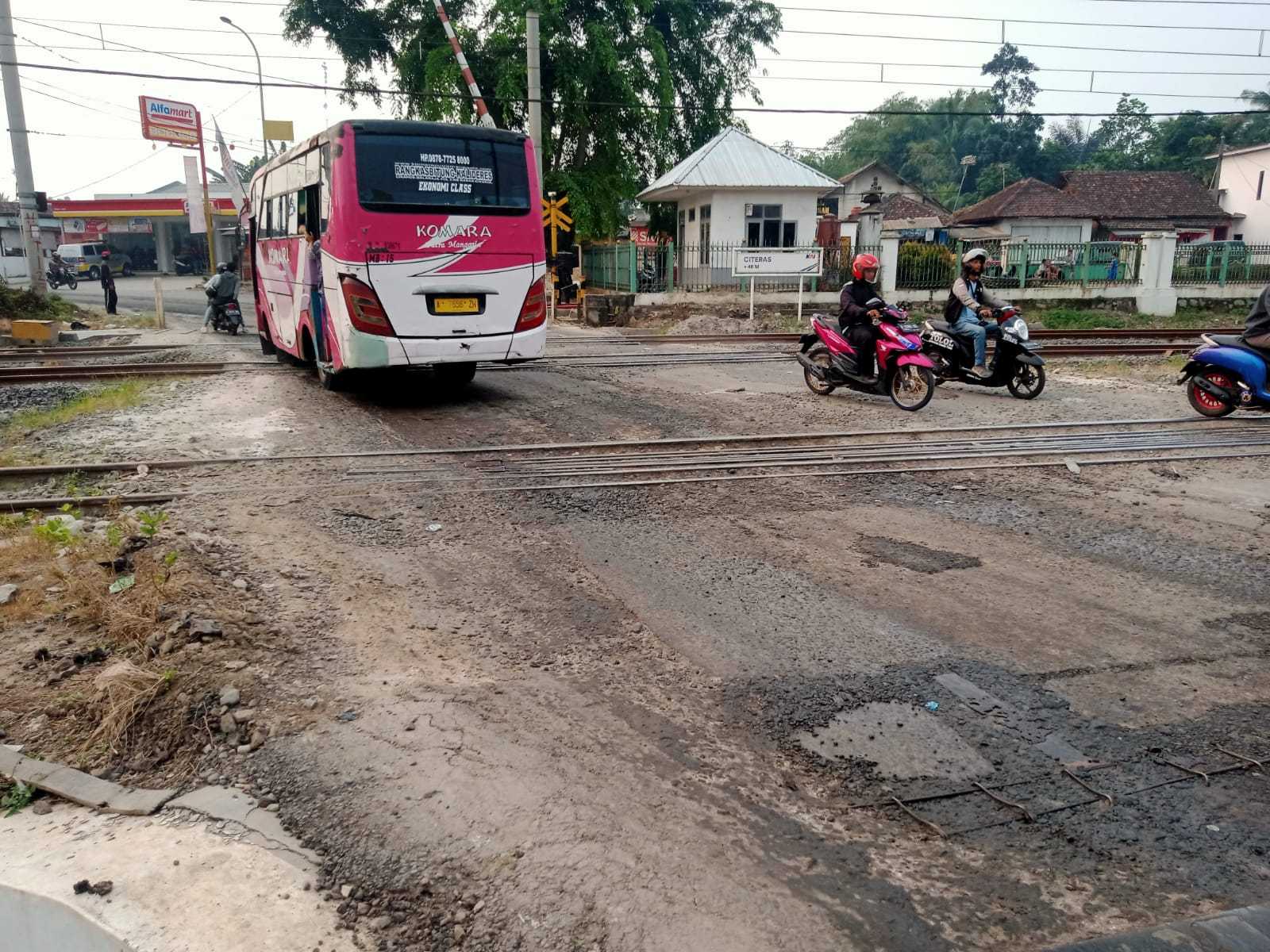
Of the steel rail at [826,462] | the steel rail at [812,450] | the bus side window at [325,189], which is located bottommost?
the steel rail at [826,462]

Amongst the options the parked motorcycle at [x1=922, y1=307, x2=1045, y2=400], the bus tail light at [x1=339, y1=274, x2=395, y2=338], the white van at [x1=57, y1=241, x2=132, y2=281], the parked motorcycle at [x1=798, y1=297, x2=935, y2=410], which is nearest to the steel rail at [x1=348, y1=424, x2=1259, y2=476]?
the parked motorcycle at [x1=798, y1=297, x2=935, y2=410]

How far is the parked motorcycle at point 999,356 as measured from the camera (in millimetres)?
11164

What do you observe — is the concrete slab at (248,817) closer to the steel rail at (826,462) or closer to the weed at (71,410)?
the steel rail at (826,462)

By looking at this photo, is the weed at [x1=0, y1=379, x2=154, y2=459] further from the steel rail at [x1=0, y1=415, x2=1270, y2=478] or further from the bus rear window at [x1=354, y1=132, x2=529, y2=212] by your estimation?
the bus rear window at [x1=354, y1=132, x2=529, y2=212]

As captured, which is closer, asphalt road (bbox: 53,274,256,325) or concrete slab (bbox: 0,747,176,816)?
concrete slab (bbox: 0,747,176,816)

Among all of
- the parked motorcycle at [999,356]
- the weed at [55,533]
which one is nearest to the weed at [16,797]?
the weed at [55,533]

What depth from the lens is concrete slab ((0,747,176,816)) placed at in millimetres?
3256

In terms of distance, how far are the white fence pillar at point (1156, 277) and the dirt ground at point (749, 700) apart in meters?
20.9

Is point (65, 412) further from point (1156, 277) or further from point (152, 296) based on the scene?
point (152, 296)

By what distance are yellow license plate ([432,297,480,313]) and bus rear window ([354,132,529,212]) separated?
1011 millimetres

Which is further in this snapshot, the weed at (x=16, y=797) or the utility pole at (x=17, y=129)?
the utility pole at (x=17, y=129)

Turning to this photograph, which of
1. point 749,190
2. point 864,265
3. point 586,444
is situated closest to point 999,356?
point 864,265

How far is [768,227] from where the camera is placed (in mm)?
31781

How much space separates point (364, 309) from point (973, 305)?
7.00 meters
